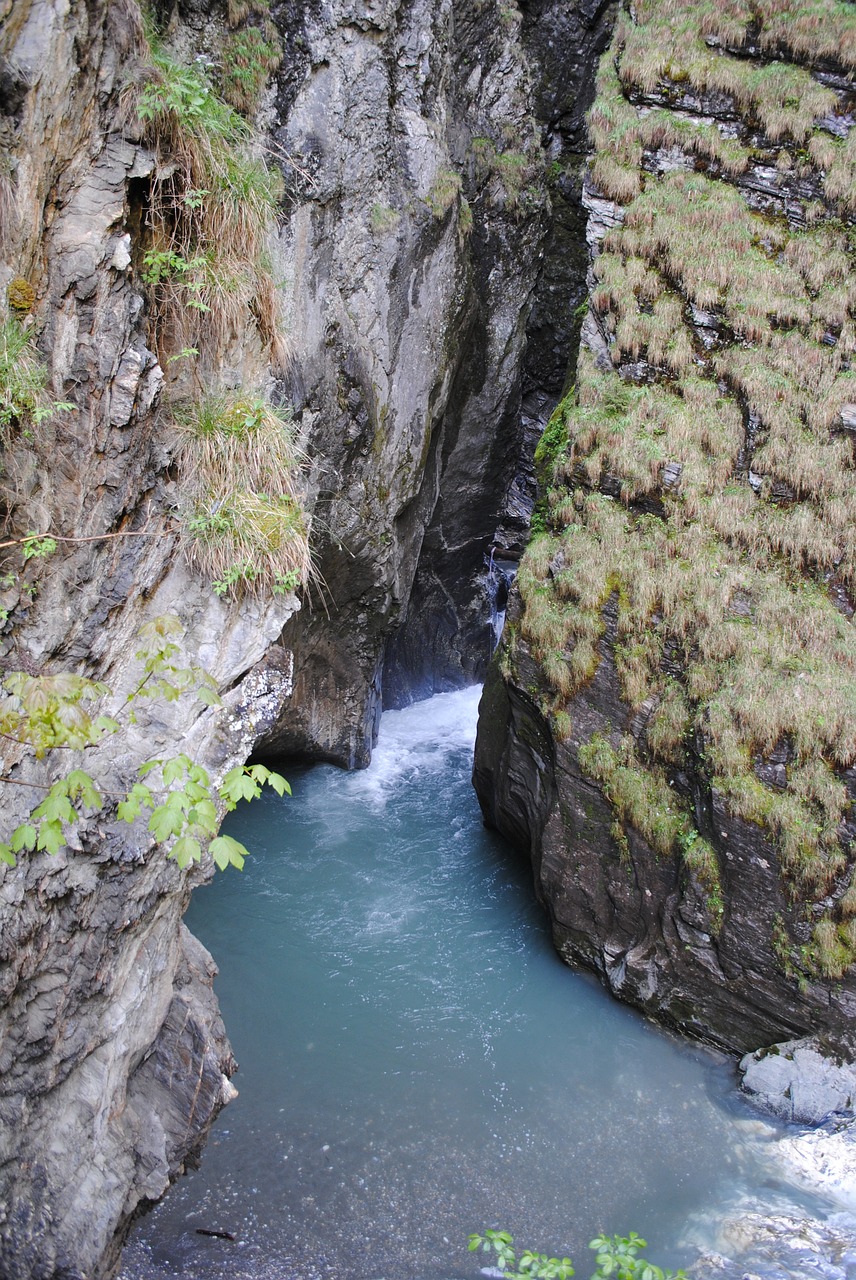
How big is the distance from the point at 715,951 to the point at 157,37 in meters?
8.73

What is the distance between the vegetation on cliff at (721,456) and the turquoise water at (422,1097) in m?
1.67

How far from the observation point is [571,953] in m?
7.97

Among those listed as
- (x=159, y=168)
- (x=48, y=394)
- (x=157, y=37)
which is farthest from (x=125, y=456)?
(x=157, y=37)

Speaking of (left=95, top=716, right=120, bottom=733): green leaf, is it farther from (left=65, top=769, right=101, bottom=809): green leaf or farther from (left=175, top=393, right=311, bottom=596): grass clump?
(left=175, top=393, right=311, bottom=596): grass clump

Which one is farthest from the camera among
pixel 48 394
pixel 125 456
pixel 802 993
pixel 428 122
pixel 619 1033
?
pixel 428 122

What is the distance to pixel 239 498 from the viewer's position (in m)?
5.71

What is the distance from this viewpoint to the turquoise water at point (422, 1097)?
5230mm

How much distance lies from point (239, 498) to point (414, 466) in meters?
4.50

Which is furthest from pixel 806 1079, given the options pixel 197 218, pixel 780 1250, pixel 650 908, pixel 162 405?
pixel 197 218

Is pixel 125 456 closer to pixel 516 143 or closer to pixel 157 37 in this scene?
pixel 157 37

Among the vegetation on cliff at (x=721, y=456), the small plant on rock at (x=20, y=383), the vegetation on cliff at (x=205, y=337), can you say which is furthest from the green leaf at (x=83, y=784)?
the vegetation on cliff at (x=721, y=456)

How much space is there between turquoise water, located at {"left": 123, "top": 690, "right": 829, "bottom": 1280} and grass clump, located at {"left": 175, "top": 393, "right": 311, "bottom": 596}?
3844 millimetres

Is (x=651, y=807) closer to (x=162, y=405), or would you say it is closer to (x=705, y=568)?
(x=705, y=568)

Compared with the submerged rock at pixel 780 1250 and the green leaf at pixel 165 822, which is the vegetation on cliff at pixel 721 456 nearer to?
the submerged rock at pixel 780 1250
